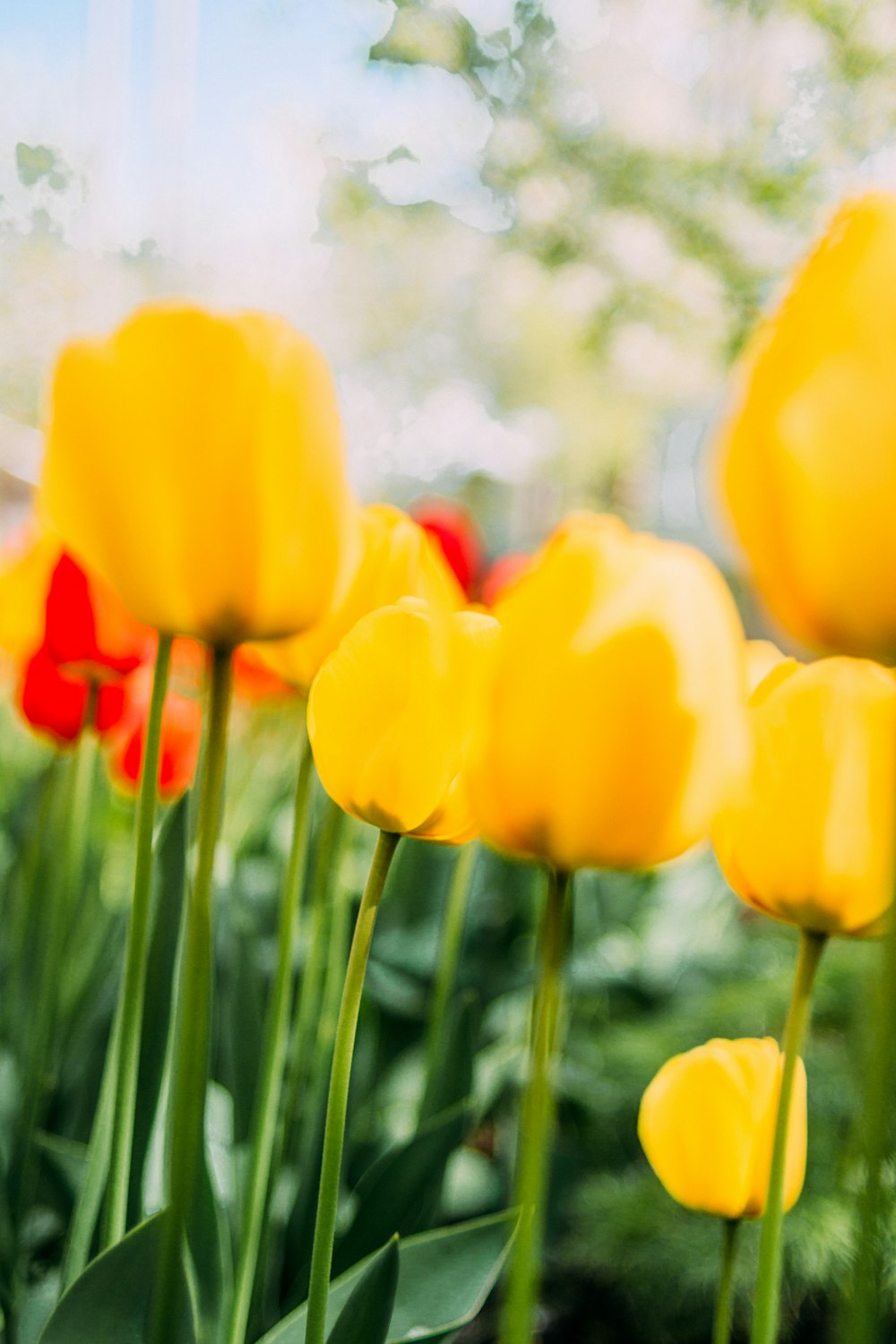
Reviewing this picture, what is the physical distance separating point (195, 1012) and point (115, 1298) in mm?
150

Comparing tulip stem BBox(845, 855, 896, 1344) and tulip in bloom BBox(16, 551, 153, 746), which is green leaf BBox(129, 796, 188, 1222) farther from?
tulip stem BBox(845, 855, 896, 1344)

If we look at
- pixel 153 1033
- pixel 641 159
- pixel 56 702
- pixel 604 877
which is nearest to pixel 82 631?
pixel 56 702

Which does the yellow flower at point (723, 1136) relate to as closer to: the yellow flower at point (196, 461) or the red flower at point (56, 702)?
the yellow flower at point (196, 461)

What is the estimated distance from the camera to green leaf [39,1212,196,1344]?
35cm

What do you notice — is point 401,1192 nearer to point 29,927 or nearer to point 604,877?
point 29,927

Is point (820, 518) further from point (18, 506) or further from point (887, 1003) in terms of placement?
point (18, 506)

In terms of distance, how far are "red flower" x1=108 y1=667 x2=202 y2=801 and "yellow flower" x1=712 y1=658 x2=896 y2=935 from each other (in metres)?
0.60

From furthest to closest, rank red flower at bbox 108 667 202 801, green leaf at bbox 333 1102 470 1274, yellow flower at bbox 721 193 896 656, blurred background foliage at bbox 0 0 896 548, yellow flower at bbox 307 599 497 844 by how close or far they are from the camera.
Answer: blurred background foliage at bbox 0 0 896 548 < red flower at bbox 108 667 202 801 < green leaf at bbox 333 1102 470 1274 < yellow flower at bbox 307 599 497 844 < yellow flower at bbox 721 193 896 656

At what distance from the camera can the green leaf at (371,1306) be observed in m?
0.35

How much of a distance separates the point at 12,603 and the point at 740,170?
6.39 feet

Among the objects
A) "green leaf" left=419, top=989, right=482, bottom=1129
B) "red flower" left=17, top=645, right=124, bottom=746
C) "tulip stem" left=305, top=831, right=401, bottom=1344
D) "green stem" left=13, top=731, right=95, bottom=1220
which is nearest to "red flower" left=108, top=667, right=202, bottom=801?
"red flower" left=17, top=645, right=124, bottom=746

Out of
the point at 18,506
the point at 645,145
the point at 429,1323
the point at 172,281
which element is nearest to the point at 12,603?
the point at 429,1323

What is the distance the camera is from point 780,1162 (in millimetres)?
295

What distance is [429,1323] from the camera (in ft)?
1.45
